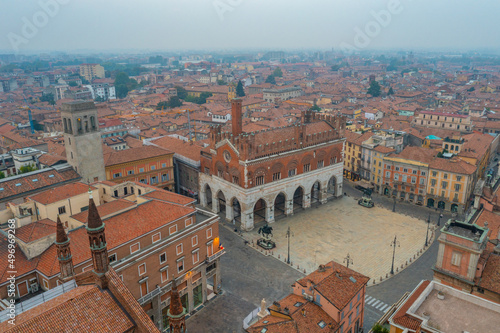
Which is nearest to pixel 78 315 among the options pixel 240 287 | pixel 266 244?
pixel 240 287

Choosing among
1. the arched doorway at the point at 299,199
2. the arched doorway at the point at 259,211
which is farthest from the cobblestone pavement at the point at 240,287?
the arched doorway at the point at 299,199

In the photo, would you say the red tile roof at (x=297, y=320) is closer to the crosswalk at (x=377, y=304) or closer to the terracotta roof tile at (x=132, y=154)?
the crosswalk at (x=377, y=304)

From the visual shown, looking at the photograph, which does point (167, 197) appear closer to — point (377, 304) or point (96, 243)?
point (96, 243)

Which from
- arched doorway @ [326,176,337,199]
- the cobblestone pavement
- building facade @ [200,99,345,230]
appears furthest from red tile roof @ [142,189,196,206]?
arched doorway @ [326,176,337,199]

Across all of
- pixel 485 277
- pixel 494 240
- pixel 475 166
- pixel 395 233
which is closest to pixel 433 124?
pixel 475 166

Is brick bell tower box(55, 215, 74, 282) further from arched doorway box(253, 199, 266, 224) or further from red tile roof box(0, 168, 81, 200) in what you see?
arched doorway box(253, 199, 266, 224)
